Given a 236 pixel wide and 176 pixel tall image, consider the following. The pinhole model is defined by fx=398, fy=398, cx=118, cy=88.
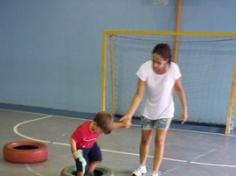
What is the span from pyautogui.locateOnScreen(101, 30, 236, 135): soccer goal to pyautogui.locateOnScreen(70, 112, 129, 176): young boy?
3.07m

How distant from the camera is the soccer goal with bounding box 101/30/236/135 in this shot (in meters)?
6.54

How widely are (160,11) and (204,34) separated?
3.64ft

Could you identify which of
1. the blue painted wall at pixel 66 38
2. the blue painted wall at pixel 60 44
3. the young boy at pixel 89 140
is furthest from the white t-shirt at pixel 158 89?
the blue painted wall at pixel 60 44

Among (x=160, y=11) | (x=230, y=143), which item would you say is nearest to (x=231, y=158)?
(x=230, y=143)

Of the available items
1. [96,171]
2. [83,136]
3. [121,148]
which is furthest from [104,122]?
[121,148]

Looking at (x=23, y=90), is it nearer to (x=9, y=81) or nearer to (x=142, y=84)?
(x=9, y=81)

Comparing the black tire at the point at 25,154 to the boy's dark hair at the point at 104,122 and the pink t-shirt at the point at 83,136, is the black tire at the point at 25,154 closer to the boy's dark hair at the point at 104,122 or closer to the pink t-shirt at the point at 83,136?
the pink t-shirt at the point at 83,136

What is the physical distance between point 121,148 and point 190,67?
91.0 inches

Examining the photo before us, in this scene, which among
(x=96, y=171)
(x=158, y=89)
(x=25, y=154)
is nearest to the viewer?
(x=158, y=89)

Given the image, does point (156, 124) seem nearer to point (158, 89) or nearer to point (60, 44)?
point (158, 89)

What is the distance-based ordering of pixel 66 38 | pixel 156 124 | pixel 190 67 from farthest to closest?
pixel 66 38, pixel 190 67, pixel 156 124

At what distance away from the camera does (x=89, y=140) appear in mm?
3451

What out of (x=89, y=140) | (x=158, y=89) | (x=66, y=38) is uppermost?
(x=66, y=38)

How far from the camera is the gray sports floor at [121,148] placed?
4.28 meters
